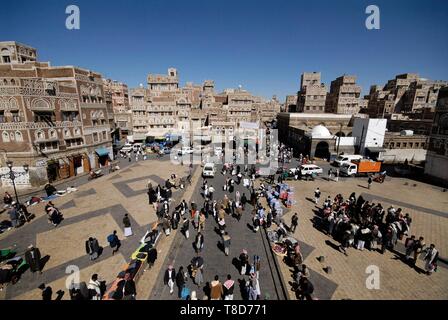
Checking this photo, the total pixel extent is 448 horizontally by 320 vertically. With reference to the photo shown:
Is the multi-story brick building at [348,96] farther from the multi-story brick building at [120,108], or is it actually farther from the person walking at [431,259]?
the multi-story brick building at [120,108]

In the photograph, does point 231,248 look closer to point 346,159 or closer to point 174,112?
point 346,159

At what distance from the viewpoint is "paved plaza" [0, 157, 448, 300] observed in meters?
10.4

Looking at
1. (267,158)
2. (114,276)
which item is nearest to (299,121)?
(267,158)

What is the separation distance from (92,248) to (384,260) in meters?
16.7

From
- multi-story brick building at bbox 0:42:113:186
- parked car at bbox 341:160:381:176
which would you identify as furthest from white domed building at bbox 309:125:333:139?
multi-story brick building at bbox 0:42:113:186

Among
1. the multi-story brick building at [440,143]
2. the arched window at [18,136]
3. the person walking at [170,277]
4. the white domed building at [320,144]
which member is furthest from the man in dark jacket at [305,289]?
the white domed building at [320,144]

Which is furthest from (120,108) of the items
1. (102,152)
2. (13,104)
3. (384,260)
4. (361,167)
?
(384,260)

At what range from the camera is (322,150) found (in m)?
38.4

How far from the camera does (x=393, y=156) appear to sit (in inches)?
1436

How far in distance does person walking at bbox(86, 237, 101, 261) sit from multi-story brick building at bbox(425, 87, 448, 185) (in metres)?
36.7

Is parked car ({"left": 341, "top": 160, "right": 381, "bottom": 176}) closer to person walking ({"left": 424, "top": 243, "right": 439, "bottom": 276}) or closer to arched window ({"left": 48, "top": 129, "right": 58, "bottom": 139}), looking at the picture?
person walking ({"left": 424, "top": 243, "right": 439, "bottom": 276})
